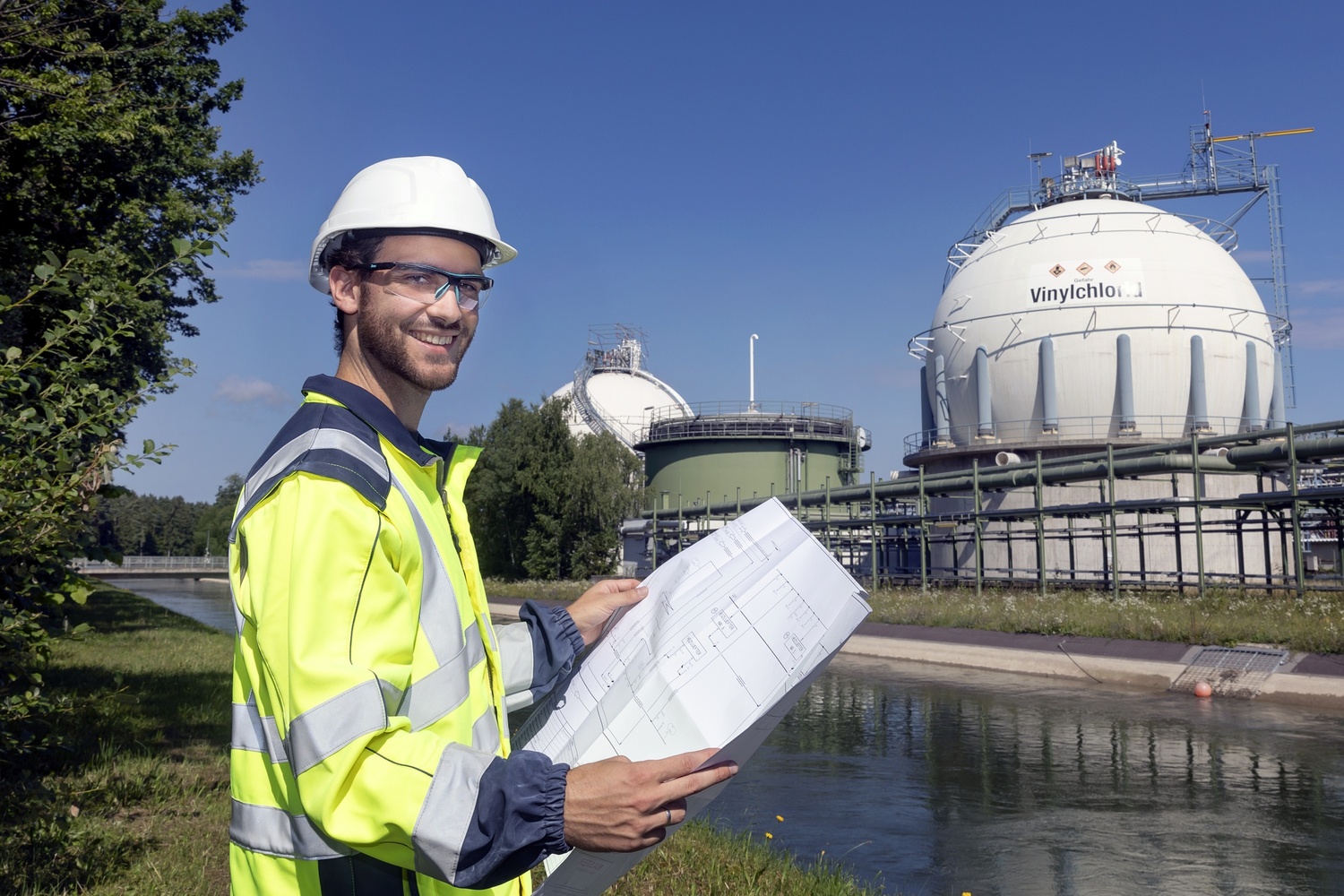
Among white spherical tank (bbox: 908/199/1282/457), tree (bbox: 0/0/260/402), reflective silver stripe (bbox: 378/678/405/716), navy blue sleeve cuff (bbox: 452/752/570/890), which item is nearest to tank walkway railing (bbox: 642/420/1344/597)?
white spherical tank (bbox: 908/199/1282/457)

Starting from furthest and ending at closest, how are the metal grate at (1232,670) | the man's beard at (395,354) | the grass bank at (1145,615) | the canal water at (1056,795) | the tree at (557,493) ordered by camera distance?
the tree at (557,493)
the grass bank at (1145,615)
the metal grate at (1232,670)
the canal water at (1056,795)
the man's beard at (395,354)

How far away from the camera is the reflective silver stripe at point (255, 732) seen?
1.58 m

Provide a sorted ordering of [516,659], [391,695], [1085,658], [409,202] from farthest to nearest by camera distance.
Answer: [1085,658] → [516,659] → [409,202] → [391,695]

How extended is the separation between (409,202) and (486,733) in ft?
3.25

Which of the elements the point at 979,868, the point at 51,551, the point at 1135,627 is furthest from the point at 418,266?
the point at 1135,627

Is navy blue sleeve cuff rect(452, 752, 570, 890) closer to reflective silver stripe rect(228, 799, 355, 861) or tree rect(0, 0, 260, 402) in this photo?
reflective silver stripe rect(228, 799, 355, 861)

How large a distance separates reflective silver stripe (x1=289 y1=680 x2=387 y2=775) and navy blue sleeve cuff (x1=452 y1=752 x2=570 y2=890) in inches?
7.3

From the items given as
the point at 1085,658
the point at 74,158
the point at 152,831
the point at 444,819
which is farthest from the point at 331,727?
the point at 1085,658

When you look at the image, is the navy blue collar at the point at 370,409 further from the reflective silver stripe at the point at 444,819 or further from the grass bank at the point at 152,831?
the grass bank at the point at 152,831

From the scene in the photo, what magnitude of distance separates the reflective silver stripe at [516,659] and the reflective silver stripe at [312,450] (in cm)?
70

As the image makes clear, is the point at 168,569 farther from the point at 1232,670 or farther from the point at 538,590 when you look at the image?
the point at 1232,670

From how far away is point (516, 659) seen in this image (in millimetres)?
2234

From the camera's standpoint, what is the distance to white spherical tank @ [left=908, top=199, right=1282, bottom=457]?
90.5 feet

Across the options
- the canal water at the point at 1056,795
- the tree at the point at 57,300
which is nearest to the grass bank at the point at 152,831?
the tree at the point at 57,300
